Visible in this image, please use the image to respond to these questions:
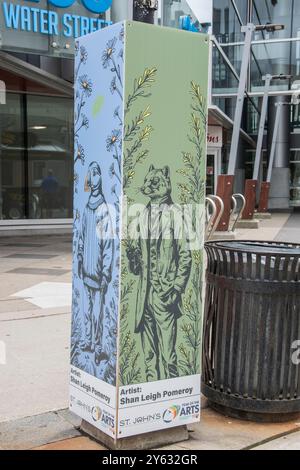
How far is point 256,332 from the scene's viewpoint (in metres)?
3.60

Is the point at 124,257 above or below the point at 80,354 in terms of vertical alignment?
Answer: above

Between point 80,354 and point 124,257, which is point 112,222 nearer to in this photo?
point 124,257

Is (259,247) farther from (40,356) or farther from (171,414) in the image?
(40,356)

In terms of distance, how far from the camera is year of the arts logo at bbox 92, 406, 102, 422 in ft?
10.6

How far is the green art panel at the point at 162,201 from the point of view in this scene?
303 cm

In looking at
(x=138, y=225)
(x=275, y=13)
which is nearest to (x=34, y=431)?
(x=138, y=225)

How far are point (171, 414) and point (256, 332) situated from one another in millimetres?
759

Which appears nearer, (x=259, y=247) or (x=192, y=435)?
(x=192, y=435)

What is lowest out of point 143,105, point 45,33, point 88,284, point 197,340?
point 197,340

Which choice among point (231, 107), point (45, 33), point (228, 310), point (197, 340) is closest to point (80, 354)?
point (197, 340)

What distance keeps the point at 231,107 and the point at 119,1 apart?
1671 cm

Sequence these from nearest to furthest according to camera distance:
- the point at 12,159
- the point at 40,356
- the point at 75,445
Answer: the point at 75,445 → the point at 40,356 → the point at 12,159

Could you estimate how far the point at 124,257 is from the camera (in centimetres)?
305

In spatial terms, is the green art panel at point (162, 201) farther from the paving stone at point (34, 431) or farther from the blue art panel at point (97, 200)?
the paving stone at point (34, 431)
